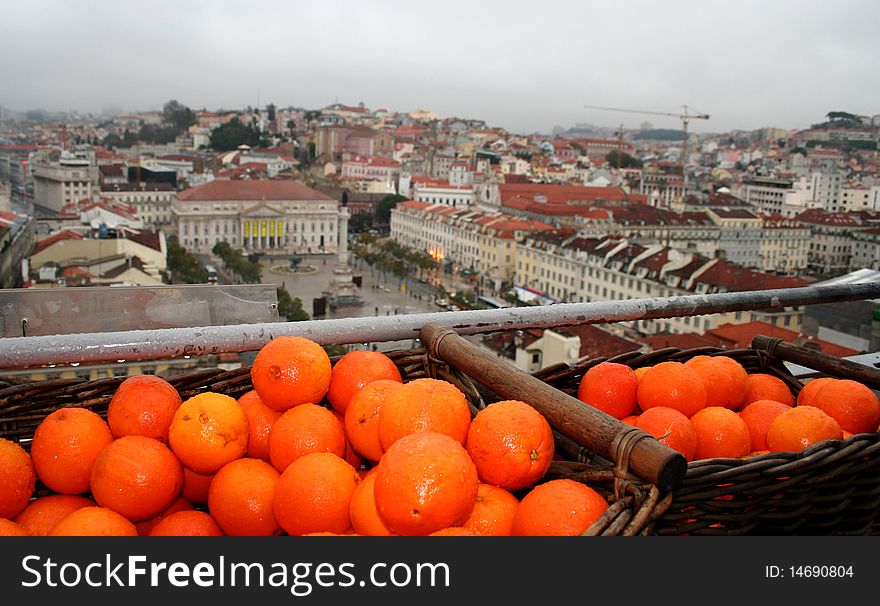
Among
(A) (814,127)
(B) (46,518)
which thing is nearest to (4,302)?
(B) (46,518)

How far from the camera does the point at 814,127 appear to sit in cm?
5288

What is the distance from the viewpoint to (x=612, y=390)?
995mm

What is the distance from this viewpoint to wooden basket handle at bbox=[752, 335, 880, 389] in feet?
3.54

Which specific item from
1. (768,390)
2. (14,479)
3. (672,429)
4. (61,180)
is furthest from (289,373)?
(61,180)

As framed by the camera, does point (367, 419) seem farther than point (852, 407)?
No

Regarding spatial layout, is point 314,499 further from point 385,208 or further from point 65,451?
point 385,208

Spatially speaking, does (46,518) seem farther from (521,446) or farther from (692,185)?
(692,185)

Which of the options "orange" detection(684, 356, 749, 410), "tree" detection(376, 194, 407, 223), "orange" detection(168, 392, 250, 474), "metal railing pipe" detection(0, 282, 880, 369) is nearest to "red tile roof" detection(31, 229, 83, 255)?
"metal railing pipe" detection(0, 282, 880, 369)

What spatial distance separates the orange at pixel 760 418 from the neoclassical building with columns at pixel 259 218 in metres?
26.4

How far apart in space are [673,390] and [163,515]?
0.58 meters

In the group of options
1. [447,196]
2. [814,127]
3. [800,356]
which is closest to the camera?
[800,356]

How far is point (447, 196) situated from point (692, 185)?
1502 centimetres

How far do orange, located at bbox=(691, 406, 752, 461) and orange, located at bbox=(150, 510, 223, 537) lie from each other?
51cm

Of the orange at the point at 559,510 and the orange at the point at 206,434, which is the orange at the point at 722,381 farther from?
the orange at the point at 206,434
